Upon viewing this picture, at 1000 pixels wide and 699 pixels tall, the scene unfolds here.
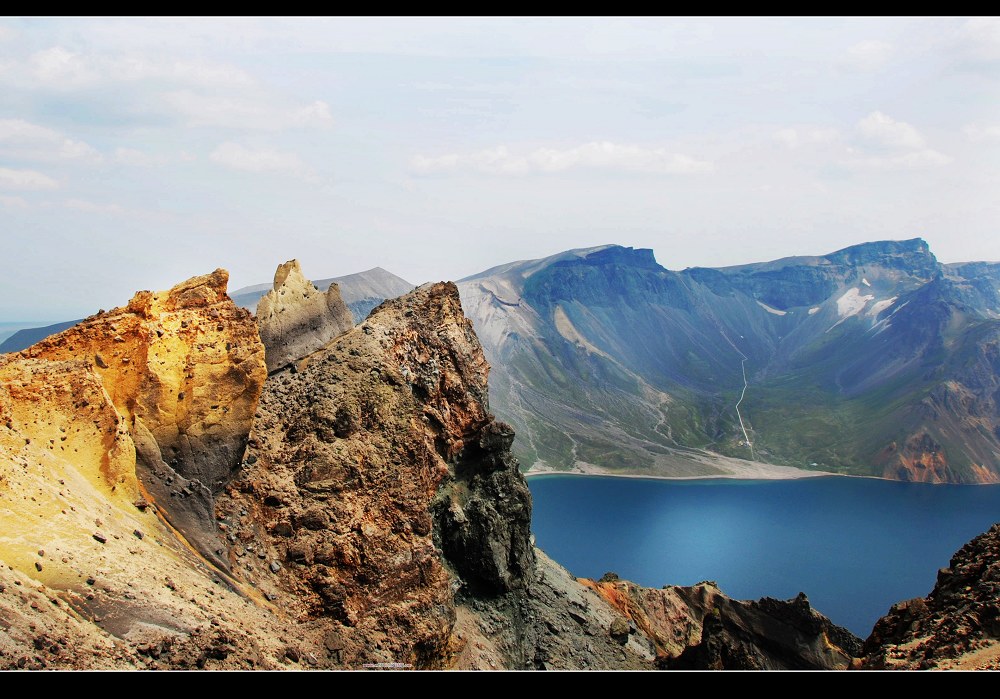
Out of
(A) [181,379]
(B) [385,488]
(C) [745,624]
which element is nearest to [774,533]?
(C) [745,624]

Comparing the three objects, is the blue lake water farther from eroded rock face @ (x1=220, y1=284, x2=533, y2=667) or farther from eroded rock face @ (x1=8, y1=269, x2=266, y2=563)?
eroded rock face @ (x1=8, y1=269, x2=266, y2=563)

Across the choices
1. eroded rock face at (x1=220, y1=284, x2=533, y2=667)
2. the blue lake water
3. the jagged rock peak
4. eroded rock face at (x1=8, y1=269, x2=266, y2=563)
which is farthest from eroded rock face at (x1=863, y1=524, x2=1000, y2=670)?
the blue lake water

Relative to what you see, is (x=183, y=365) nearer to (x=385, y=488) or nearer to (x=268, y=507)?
(x=268, y=507)

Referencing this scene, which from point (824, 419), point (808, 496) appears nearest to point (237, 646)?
point (808, 496)

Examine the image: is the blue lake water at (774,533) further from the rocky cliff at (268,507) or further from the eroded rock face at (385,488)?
the eroded rock face at (385,488)

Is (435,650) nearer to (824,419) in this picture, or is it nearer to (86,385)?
(86,385)

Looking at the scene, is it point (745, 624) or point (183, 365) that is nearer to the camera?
point (183, 365)
